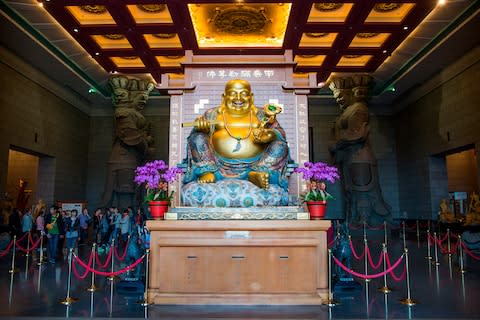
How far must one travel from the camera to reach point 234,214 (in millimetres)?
4676

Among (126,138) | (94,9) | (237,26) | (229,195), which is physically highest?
(94,9)

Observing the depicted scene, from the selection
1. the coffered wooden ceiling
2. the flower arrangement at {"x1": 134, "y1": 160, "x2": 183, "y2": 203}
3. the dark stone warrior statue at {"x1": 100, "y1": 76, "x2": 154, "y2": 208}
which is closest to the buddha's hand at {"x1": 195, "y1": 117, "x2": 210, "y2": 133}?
the flower arrangement at {"x1": 134, "y1": 160, "x2": 183, "y2": 203}

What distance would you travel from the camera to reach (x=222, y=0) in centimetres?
890

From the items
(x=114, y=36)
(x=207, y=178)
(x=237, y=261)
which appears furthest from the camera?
(x=114, y=36)

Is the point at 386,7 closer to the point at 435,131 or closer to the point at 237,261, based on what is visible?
the point at 435,131

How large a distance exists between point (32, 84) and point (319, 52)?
9.29 meters

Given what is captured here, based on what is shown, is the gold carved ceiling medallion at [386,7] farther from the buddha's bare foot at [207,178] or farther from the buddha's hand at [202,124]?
the buddha's bare foot at [207,178]

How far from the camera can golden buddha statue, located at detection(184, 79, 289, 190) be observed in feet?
19.2

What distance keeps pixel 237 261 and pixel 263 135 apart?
217 cm

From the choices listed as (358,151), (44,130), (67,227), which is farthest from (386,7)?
(44,130)

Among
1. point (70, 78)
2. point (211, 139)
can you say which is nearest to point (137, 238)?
point (211, 139)

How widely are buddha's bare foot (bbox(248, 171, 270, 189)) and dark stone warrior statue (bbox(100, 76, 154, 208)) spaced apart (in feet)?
33.2

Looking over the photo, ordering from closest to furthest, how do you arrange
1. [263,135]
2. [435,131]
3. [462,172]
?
[263,135] → [435,131] → [462,172]

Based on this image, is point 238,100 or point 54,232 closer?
point 238,100
